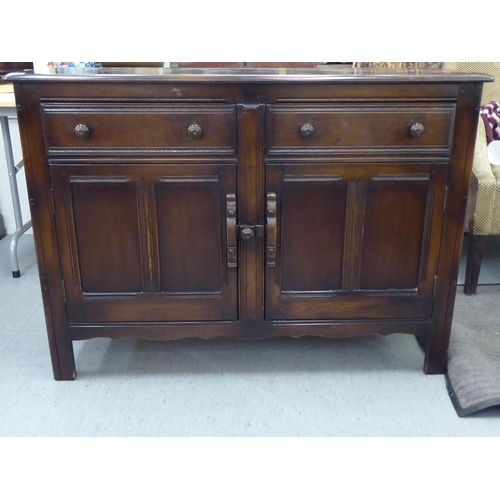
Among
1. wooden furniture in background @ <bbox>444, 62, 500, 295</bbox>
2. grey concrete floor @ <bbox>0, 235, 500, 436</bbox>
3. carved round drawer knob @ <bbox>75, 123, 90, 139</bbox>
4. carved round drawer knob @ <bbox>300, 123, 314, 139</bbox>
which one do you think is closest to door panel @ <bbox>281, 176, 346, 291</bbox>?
carved round drawer knob @ <bbox>300, 123, 314, 139</bbox>

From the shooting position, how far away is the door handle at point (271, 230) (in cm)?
142

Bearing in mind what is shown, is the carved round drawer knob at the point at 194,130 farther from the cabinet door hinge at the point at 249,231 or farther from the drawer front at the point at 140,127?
the cabinet door hinge at the point at 249,231

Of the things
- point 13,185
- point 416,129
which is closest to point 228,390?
point 416,129

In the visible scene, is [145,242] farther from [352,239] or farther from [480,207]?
[480,207]

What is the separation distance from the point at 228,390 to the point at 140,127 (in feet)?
2.62

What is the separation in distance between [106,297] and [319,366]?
2.31ft

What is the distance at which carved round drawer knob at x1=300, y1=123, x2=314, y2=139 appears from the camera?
1356 mm

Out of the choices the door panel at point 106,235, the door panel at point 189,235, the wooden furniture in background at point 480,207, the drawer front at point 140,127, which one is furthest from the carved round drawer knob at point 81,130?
Result: the wooden furniture in background at point 480,207

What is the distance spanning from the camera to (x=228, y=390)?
5.23 ft

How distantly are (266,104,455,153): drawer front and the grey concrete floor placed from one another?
0.71 m

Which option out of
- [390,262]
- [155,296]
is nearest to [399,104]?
[390,262]

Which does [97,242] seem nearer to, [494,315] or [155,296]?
[155,296]

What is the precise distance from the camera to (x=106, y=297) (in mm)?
1518

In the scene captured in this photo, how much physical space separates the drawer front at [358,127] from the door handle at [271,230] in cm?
14
